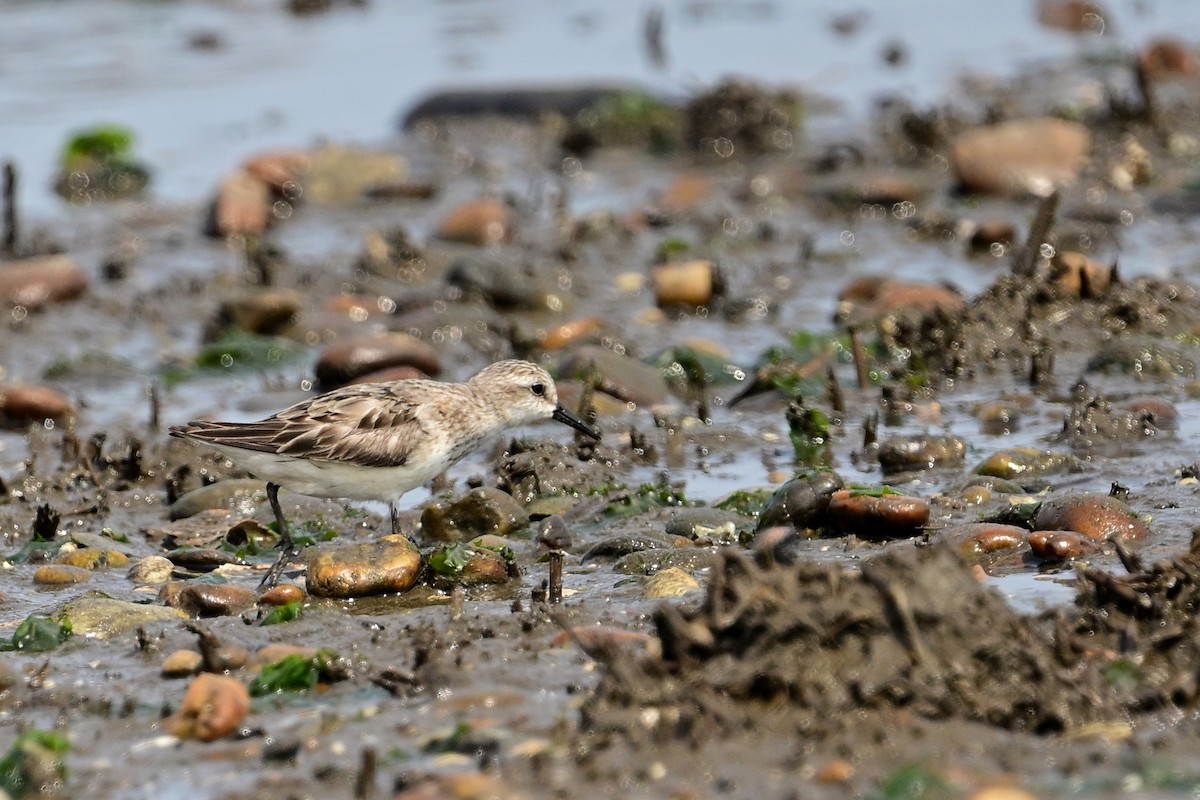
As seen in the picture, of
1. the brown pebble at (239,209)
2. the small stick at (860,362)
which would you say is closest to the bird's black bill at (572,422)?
the small stick at (860,362)

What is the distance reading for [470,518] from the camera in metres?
7.95

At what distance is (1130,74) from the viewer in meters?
17.2

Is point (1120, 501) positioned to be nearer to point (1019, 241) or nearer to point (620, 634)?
point (620, 634)

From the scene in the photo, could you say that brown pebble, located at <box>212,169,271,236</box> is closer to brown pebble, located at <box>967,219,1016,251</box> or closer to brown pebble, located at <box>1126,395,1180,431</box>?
brown pebble, located at <box>967,219,1016,251</box>

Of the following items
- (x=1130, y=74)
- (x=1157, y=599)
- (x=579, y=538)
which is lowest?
(x=579, y=538)

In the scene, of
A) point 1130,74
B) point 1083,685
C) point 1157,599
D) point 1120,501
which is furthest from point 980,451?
point 1130,74

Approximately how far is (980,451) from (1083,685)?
3.82 m

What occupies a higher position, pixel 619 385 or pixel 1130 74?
pixel 1130 74

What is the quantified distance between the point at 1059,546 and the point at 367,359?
4863 millimetres

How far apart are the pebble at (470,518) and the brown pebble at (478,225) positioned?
19.3 ft

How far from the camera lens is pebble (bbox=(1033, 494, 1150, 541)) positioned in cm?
698

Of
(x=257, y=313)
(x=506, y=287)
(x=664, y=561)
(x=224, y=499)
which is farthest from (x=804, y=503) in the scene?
(x=257, y=313)

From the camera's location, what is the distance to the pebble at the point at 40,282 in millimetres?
12094

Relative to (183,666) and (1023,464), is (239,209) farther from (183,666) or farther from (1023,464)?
(183,666)
